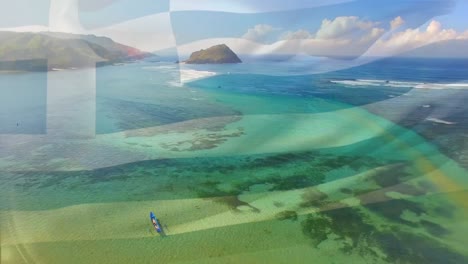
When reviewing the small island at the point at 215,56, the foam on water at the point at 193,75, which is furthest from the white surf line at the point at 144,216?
the foam on water at the point at 193,75

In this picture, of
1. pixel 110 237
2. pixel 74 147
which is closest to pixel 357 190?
pixel 110 237

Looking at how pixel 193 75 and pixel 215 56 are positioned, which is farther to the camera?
pixel 193 75

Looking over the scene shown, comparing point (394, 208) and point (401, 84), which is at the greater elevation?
point (401, 84)

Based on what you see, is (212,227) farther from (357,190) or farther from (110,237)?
(357,190)

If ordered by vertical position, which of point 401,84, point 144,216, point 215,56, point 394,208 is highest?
point 215,56

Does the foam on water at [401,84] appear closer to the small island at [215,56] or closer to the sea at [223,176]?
the sea at [223,176]

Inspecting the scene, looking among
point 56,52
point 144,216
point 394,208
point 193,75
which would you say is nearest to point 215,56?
point 193,75

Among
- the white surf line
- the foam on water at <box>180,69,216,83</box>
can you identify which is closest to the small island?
the foam on water at <box>180,69,216,83</box>

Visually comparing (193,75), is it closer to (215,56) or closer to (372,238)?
(215,56)
